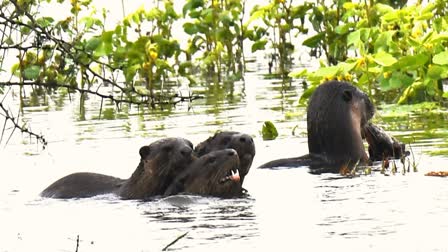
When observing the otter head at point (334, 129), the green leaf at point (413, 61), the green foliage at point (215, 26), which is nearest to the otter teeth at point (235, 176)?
the otter head at point (334, 129)

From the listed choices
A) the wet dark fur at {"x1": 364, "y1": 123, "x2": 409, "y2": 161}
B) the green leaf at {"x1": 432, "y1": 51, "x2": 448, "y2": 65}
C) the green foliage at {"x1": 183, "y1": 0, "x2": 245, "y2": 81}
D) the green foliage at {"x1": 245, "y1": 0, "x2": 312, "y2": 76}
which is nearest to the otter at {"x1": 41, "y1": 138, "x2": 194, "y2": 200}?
the wet dark fur at {"x1": 364, "y1": 123, "x2": 409, "y2": 161}

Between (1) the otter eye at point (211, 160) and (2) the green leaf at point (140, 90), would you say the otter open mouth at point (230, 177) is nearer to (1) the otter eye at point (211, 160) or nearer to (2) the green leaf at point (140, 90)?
(1) the otter eye at point (211, 160)

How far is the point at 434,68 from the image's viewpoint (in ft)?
45.4

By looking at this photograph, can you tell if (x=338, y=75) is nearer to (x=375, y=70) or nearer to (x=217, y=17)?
(x=375, y=70)

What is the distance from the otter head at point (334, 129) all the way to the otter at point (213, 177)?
1488 millimetres

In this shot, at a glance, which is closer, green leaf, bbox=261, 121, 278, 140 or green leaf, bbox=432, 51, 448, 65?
green leaf, bbox=432, 51, 448, 65

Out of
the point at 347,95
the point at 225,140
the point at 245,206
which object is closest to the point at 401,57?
the point at 347,95

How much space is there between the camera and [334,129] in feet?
39.7

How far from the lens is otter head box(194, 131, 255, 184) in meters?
11.1

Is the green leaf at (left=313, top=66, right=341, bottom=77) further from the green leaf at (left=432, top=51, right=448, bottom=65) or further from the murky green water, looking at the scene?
the green leaf at (left=432, top=51, right=448, bottom=65)

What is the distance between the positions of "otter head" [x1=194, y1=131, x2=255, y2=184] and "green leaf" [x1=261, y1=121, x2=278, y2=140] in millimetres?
2550

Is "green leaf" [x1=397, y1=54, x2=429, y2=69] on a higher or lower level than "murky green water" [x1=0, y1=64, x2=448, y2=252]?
higher

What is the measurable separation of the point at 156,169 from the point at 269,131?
334cm

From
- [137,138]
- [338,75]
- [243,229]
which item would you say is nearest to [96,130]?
[137,138]
